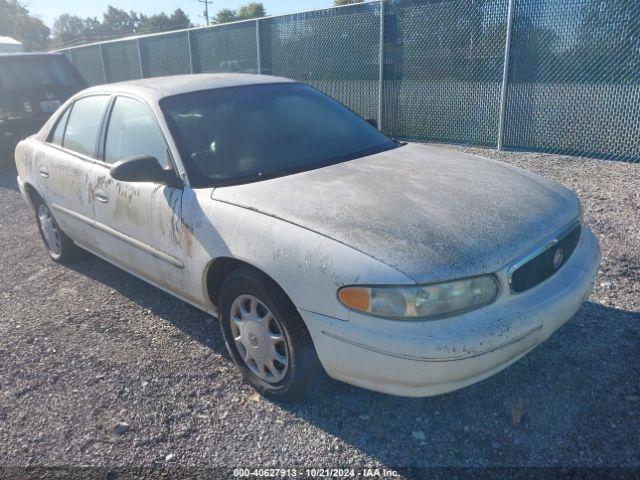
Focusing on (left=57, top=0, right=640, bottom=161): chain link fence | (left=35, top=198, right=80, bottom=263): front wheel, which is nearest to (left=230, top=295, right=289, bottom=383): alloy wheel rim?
(left=35, top=198, right=80, bottom=263): front wheel

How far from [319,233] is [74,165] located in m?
2.52

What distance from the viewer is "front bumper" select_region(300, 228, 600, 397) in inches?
88.7

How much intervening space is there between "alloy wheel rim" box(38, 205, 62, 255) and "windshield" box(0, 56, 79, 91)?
5.34 metres

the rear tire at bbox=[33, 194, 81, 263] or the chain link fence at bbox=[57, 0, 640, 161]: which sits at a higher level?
the chain link fence at bbox=[57, 0, 640, 161]

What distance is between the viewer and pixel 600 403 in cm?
270

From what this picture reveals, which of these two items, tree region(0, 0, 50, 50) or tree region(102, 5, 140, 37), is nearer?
tree region(0, 0, 50, 50)

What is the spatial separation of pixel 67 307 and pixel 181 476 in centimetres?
223

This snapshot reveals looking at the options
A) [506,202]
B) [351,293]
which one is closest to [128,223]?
[351,293]

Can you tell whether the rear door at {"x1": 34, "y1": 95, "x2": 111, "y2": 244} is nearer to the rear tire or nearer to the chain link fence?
the rear tire

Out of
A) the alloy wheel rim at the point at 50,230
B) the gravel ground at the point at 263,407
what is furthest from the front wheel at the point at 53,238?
the gravel ground at the point at 263,407

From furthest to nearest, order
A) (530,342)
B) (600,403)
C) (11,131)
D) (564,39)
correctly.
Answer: (11,131) → (564,39) → (600,403) → (530,342)

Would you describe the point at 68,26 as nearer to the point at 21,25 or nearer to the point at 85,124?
the point at 21,25

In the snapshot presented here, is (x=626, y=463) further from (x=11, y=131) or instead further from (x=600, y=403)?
(x=11, y=131)

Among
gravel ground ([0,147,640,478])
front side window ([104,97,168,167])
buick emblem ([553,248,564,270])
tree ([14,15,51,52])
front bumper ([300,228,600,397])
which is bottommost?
gravel ground ([0,147,640,478])
